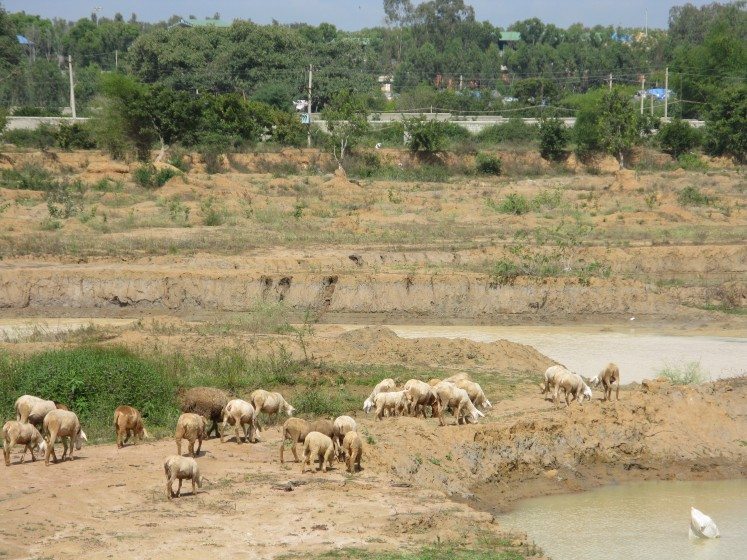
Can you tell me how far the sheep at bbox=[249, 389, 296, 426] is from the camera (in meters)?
15.2

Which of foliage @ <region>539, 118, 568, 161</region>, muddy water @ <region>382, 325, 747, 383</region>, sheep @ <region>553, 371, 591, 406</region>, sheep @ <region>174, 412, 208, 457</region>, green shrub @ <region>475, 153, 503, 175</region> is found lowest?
muddy water @ <region>382, 325, 747, 383</region>

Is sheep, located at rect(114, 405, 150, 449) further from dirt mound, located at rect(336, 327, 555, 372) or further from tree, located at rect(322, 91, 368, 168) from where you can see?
tree, located at rect(322, 91, 368, 168)

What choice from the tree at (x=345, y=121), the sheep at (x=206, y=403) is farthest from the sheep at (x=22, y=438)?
the tree at (x=345, y=121)

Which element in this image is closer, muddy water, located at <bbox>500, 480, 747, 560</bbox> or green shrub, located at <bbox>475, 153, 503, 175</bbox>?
muddy water, located at <bbox>500, 480, 747, 560</bbox>

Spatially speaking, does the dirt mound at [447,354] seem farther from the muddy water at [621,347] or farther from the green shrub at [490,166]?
the green shrub at [490,166]

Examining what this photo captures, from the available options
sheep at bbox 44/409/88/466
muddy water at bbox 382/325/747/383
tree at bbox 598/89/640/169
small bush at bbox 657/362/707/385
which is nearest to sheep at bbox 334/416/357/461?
sheep at bbox 44/409/88/466

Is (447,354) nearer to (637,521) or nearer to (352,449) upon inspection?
(637,521)

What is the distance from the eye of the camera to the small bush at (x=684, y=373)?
19.5m

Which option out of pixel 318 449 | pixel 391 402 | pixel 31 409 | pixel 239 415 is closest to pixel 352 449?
pixel 318 449

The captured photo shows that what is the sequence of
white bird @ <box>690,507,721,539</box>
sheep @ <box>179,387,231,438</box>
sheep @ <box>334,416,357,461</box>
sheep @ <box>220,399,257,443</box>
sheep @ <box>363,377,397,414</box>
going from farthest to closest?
sheep @ <box>363,377,397,414</box>, sheep @ <box>179,387,231,438</box>, sheep @ <box>220,399,257,443</box>, sheep @ <box>334,416,357,461</box>, white bird @ <box>690,507,721,539</box>

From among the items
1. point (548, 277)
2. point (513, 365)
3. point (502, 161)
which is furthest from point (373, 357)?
point (502, 161)

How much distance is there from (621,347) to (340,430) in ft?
39.1

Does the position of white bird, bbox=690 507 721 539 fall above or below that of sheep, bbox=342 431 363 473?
below

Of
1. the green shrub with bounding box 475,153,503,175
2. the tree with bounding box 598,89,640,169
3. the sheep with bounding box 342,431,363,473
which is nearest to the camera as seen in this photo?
the sheep with bounding box 342,431,363,473
